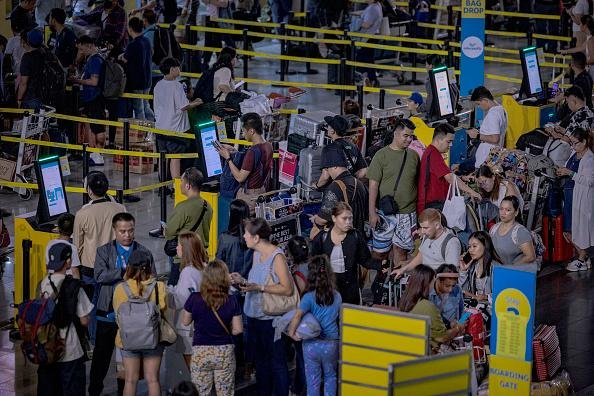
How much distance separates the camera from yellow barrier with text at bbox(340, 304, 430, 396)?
10000 millimetres

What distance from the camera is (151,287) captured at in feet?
35.7

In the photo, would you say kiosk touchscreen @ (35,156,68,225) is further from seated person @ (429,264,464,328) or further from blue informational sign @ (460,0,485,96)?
blue informational sign @ (460,0,485,96)

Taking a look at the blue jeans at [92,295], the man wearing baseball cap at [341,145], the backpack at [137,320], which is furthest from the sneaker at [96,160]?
the backpack at [137,320]

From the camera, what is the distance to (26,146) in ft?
57.9

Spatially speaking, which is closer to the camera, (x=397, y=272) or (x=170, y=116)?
(x=397, y=272)

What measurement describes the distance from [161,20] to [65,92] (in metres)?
7.62

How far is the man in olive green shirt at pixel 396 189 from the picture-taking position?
1391 centimetres

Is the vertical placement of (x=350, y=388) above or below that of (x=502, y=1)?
below

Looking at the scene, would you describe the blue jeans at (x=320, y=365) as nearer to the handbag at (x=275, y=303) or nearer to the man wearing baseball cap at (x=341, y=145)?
the handbag at (x=275, y=303)

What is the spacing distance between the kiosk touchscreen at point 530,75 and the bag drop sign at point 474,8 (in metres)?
0.76

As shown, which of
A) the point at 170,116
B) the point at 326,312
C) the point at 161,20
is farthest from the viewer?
the point at 161,20

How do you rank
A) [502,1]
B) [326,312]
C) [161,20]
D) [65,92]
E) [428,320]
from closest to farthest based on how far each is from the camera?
[428,320] < [326,312] < [65,92] < [161,20] < [502,1]

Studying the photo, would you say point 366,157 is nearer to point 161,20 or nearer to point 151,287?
point 151,287

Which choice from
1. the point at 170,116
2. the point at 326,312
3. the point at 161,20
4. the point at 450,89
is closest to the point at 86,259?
the point at 326,312
